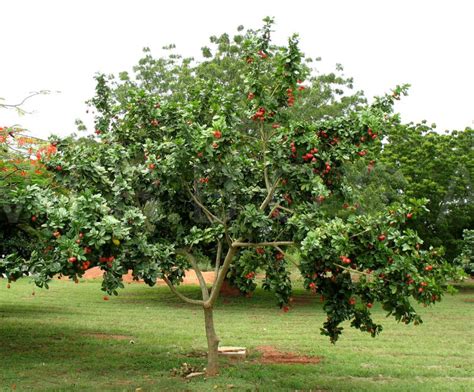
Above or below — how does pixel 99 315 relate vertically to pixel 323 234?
below

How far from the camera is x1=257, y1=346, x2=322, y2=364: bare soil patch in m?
11.0

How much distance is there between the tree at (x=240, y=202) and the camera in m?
7.57

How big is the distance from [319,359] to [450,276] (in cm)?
431

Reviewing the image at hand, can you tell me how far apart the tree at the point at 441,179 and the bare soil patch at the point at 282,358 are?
1639cm

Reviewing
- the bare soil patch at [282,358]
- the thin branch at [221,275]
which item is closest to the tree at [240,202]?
the thin branch at [221,275]

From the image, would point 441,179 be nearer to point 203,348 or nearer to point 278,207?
point 203,348

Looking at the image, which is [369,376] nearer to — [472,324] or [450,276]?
[450,276]

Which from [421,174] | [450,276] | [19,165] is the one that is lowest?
[450,276]

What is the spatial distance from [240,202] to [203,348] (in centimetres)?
392

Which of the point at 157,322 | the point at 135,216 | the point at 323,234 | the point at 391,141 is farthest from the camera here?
the point at 391,141

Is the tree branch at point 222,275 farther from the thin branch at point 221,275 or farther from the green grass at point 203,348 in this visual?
the green grass at point 203,348

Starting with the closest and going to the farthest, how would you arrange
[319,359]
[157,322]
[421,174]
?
[319,359]
[157,322]
[421,174]

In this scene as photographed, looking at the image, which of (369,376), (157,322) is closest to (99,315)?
(157,322)

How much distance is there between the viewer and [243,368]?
1012cm
